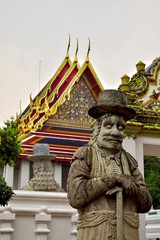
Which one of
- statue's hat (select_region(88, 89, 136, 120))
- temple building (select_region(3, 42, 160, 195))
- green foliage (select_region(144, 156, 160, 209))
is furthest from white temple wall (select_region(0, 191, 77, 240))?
green foliage (select_region(144, 156, 160, 209))

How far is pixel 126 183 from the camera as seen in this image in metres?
4.18

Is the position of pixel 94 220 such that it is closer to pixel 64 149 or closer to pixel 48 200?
pixel 48 200

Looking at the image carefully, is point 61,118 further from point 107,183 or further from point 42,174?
point 107,183

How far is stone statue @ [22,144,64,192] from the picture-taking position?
1076cm

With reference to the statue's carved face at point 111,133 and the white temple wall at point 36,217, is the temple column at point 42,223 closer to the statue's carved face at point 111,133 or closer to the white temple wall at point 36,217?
the white temple wall at point 36,217

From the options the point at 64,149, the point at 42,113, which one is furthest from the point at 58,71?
the point at 64,149

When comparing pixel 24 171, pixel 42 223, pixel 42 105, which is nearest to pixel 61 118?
pixel 42 105

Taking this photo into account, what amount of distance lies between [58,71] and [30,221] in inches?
326

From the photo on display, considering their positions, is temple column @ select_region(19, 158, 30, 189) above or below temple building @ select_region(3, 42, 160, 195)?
below

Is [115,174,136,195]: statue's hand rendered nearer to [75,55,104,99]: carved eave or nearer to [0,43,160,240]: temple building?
[0,43,160,240]: temple building

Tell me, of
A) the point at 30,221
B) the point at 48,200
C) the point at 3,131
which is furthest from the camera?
the point at 48,200

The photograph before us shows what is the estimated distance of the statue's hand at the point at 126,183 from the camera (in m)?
4.17

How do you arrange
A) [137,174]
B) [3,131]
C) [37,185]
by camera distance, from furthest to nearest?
[37,185] → [3,131] → [137,174]

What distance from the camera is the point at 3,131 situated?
327 inches
